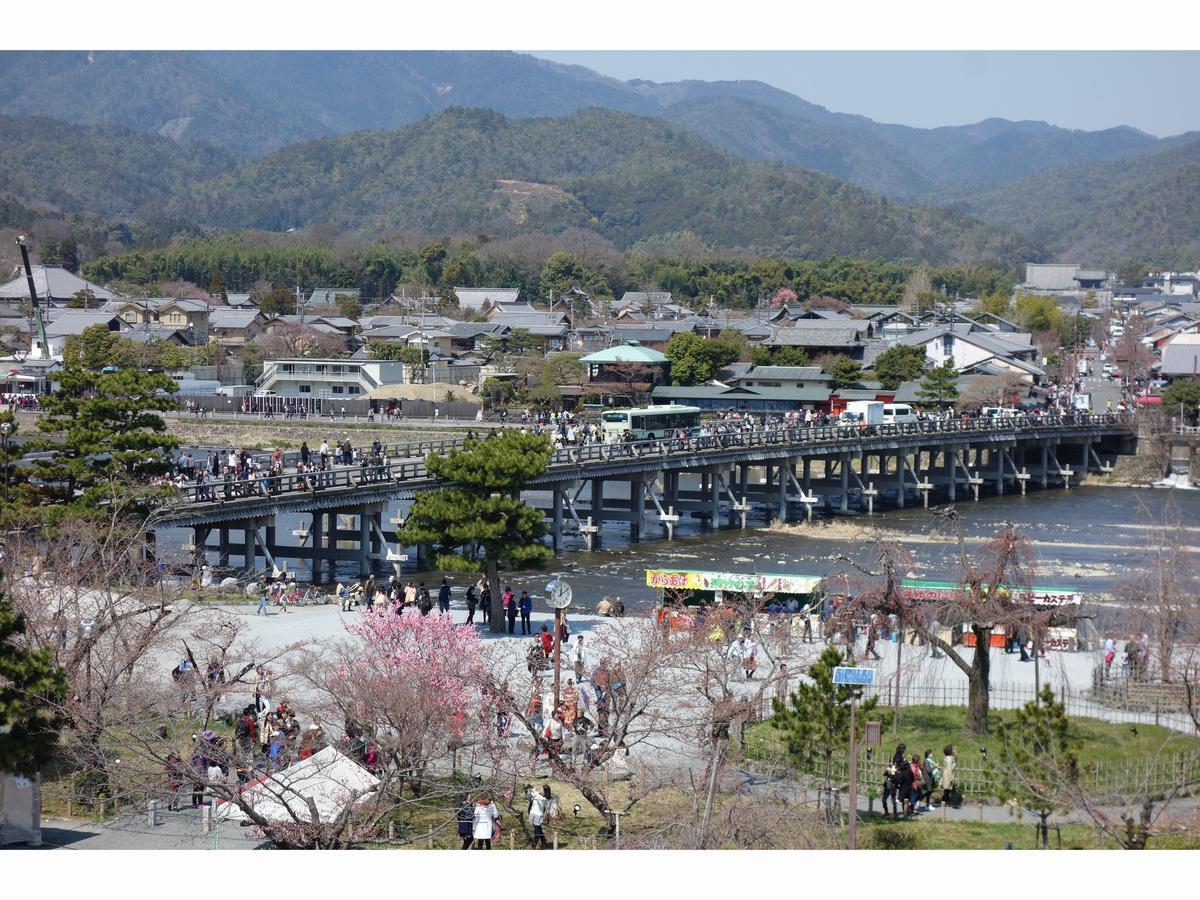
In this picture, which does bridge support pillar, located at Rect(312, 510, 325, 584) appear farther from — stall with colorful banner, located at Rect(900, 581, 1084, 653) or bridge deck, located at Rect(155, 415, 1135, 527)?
stall with colorful banner, located at Rect(900, 581, 1084, 653)

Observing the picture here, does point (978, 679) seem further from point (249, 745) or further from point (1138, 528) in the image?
point (1138, 528)

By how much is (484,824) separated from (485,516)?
11.1 m

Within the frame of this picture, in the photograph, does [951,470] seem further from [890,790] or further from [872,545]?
[890,790]

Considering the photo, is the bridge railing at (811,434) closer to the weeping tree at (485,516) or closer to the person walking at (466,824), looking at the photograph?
the weeping tree at (485,516)

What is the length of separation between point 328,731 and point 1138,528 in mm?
30179

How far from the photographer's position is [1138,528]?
41.6 metres

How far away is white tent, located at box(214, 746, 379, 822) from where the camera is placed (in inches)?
546

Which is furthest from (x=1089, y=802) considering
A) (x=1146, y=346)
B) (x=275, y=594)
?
(x=1146, y=346)

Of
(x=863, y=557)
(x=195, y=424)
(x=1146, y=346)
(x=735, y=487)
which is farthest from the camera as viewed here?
(x=1146, y=346)

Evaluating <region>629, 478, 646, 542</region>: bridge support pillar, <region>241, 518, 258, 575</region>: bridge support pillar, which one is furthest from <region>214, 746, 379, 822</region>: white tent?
<region>629, 478, 646, 542</region>: bridge support pillar

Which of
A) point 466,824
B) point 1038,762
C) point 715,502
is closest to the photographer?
point 466,824

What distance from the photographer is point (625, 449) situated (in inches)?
1591

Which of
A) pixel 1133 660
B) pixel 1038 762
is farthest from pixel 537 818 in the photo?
pixel 1133 660

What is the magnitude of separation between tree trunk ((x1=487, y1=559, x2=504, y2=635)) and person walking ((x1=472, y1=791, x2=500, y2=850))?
32.2 ft
